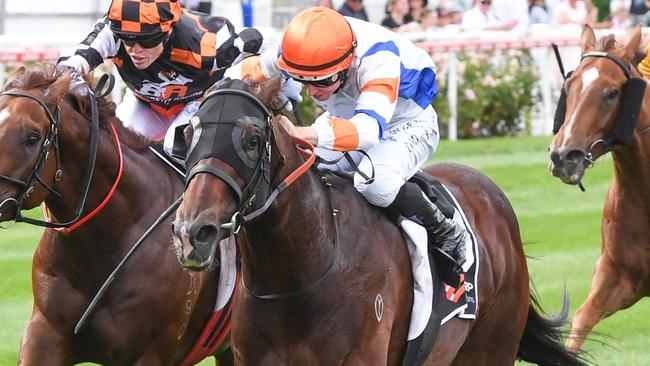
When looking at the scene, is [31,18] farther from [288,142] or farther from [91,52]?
[288,142]

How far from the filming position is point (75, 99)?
5258 mm

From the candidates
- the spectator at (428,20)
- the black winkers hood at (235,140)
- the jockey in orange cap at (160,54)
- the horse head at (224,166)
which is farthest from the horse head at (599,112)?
the spectator at (428,20)

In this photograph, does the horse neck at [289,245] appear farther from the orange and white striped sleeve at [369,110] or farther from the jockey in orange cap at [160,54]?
the jockey in orange cap at [160,54]

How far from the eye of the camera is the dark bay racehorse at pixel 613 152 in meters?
6.71

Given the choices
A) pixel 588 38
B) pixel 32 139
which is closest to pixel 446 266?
pixel 32 139

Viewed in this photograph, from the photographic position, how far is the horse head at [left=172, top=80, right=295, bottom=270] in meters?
3.87

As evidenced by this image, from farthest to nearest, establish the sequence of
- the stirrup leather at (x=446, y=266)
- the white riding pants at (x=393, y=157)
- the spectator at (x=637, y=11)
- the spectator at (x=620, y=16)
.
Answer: the spectator at (x=620, y=16) < the spectator at (x=637, y=11) < the stirrup leather at (x=446, y=266) < the white riding pants at (x=393, y=157)

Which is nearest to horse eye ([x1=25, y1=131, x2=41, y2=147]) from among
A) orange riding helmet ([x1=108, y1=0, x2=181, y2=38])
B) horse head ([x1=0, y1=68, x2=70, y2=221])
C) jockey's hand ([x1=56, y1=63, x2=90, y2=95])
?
horse head ([x1=0, y1=68, x2=70, y2=221])

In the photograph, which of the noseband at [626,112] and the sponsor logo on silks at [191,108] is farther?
the noseband at [626,112]

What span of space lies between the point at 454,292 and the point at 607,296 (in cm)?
215

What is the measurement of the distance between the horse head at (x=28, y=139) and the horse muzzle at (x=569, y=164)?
102 inches

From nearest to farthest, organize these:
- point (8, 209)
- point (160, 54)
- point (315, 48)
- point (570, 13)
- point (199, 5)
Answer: point (315, 48) → point (8, 209) → point (160, 54) → point (199, 5) → point (570, 13)

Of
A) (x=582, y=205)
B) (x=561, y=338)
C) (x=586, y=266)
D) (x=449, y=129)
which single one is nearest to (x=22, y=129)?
(x=561, y=338)

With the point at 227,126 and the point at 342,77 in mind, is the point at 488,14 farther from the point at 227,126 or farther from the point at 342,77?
the point at 227,126
